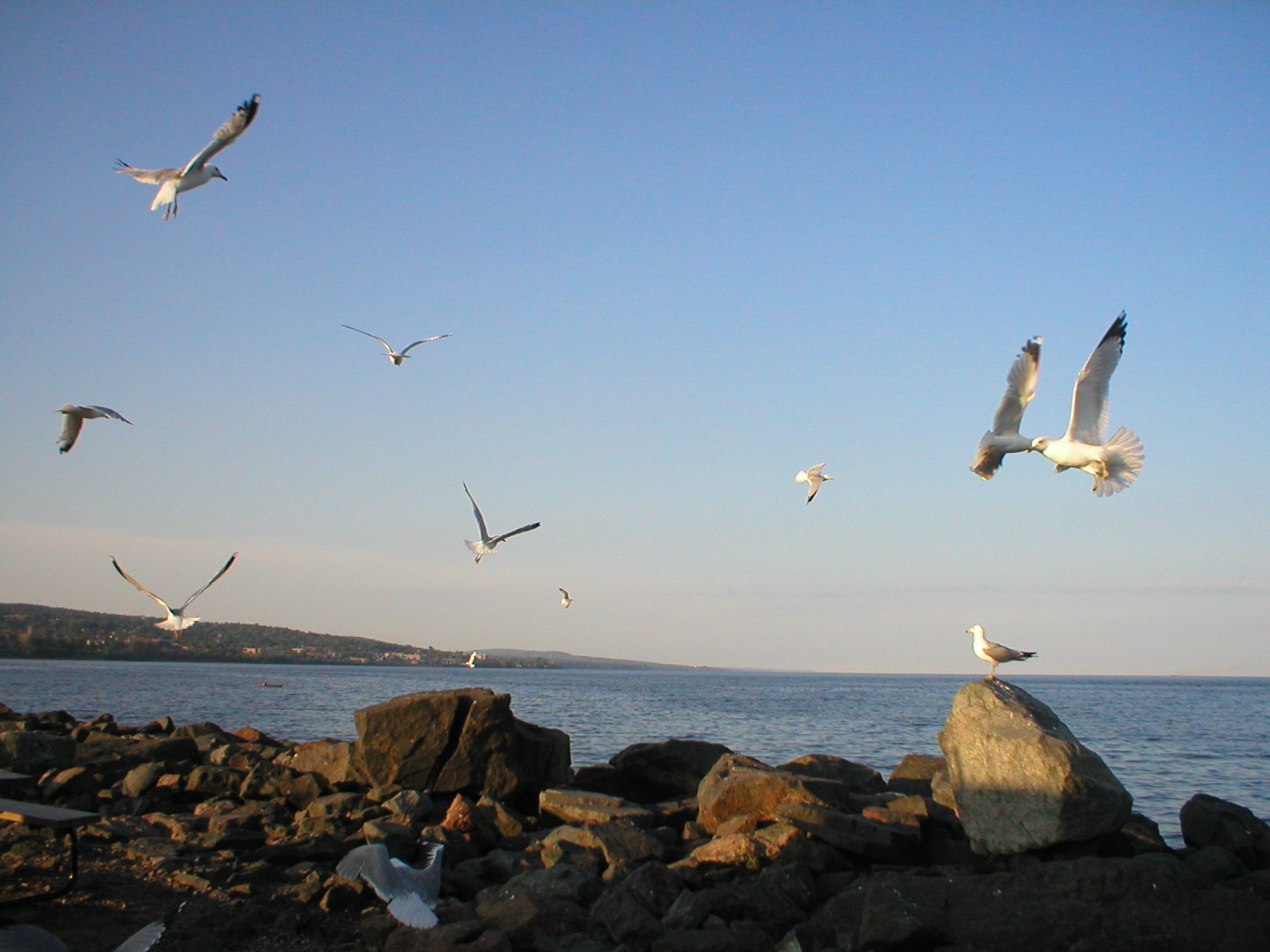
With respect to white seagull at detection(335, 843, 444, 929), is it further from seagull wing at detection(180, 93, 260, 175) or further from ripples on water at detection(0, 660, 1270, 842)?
ripples on water at detection(0, 660, 1270, 842)

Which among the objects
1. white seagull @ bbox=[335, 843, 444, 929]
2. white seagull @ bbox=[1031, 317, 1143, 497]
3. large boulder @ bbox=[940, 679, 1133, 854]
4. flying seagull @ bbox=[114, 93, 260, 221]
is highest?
flying seagull @ bbox=[114, 93, 260, 221]

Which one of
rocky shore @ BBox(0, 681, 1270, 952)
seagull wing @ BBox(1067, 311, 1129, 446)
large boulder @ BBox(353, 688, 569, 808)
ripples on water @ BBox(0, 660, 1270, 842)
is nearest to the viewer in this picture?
rocky shore @ BBox(0, 681, 1270, 952)

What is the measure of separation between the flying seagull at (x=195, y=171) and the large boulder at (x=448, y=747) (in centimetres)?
654

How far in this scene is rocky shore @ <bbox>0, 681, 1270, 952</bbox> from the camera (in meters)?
6.97

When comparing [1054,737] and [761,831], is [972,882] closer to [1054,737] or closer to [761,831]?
[1054,737]

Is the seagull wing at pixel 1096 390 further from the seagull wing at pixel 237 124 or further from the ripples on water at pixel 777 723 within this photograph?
the seagull wing at pixel 237 124

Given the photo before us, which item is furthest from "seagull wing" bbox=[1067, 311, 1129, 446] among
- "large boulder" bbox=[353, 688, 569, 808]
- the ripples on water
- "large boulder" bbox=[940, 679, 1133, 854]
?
"large boulder" bbox=[353, 688, 569, 808]

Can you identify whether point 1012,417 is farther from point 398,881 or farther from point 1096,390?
point 398,881

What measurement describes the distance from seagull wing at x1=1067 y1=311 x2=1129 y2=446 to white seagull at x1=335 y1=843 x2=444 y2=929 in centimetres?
831

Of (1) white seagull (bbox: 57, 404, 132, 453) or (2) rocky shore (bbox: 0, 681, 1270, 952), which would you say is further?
(1) white seagull (bbox: 57, 404, 132, 453)

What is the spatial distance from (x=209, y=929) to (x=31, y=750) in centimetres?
780

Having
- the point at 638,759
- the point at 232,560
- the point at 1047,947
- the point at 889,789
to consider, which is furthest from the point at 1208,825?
the point at 232,560

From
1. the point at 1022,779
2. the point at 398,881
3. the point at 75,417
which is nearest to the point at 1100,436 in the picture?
the point at 1022,779

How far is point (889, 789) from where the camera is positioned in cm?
1357
